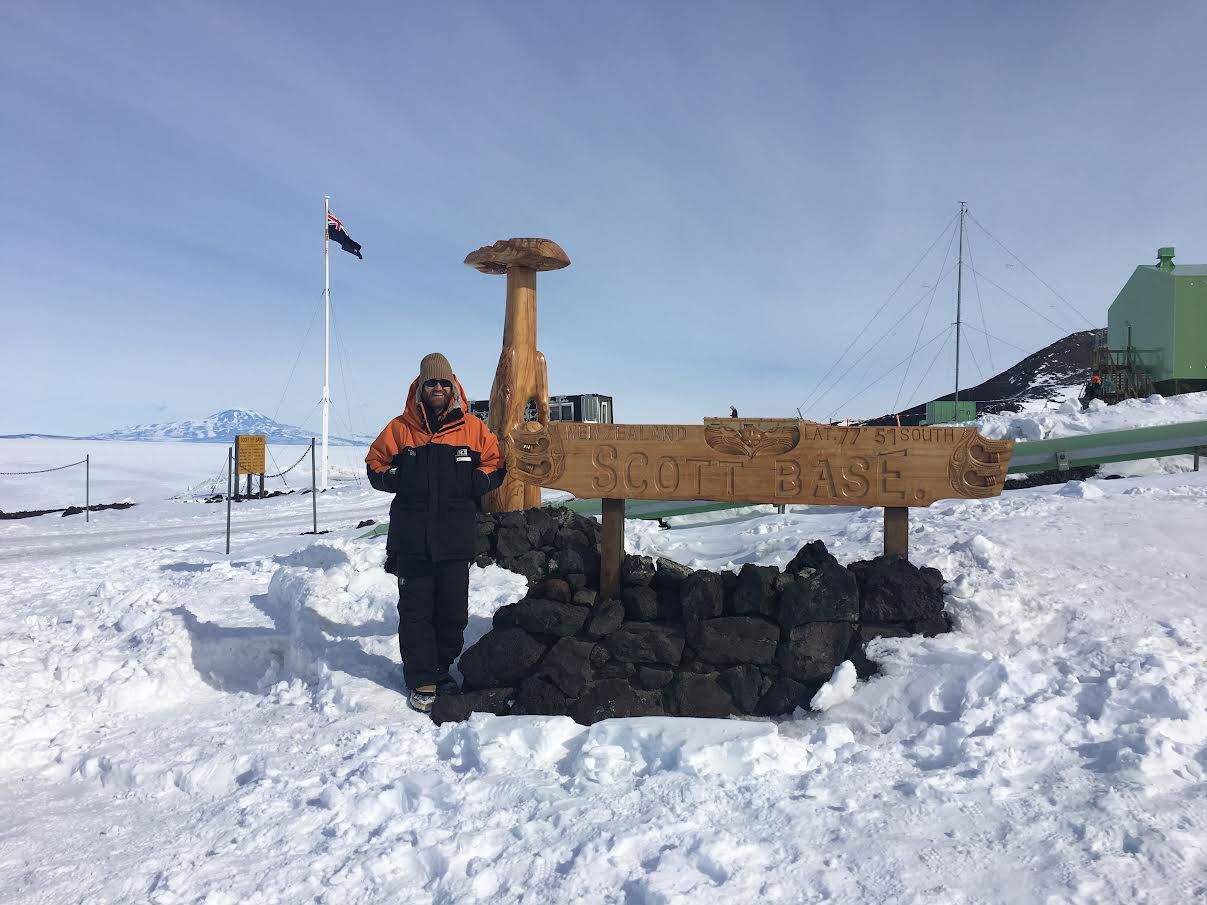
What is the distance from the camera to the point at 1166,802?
8.98 ft

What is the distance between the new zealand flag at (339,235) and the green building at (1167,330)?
24.7 m

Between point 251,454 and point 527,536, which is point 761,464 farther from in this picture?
point 251,454

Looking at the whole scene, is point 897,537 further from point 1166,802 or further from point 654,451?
point 1166,802

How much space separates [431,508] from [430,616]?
700 mm

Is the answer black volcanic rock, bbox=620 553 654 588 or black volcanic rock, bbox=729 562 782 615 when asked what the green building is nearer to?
black volcanic rock, bbox=729 562 782 615

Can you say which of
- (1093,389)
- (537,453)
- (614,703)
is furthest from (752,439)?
(1093,389)

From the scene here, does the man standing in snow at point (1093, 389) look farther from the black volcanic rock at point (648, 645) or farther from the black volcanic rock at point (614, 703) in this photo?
the black volcanic rock at point (614, 703)

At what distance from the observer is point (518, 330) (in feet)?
27.0

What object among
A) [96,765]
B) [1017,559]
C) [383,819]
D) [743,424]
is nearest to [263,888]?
[383,819]

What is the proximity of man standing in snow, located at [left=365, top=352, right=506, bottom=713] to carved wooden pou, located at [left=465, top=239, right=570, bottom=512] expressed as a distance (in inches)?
137

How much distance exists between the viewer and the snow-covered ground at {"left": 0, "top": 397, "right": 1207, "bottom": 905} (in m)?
2.56

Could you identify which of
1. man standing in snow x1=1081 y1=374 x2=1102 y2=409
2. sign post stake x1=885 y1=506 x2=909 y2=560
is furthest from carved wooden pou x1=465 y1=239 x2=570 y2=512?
man standing in snow x1=1081 y1=374 x2=1102 y2=409

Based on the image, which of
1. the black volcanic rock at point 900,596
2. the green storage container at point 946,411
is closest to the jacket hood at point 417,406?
the black volcanic rock at point 900,596

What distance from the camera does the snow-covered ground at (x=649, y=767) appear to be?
2557 millimetres
